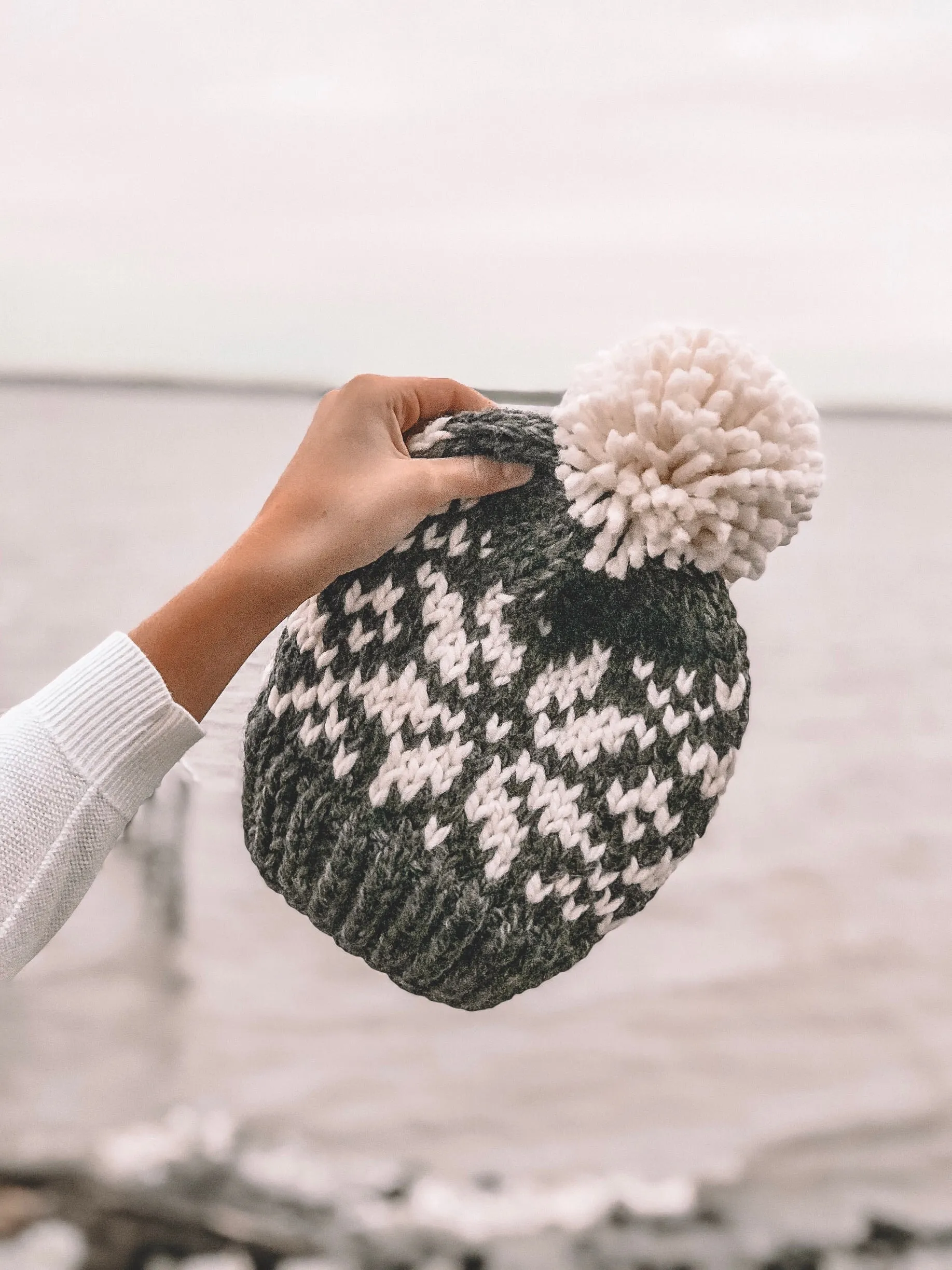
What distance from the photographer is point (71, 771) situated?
17.6 inches

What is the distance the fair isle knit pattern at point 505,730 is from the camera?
470mm

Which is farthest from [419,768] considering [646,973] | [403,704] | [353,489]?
[646,973]

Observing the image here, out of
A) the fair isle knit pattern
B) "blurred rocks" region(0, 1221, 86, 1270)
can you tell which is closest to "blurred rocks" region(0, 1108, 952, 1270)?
"blurred rocks" region(0, 1221, 86, 1270)

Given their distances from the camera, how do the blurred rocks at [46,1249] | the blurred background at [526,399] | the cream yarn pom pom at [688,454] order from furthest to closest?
the blurred rocks at [46,1249] < the blurred background at [526,399] < the cream yarn pom pom at [688,454]


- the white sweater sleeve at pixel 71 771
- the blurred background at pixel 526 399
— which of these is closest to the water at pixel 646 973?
the blurred background at pixel 526 399

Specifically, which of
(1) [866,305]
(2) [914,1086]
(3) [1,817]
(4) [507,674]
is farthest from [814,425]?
(2) [914,1086]

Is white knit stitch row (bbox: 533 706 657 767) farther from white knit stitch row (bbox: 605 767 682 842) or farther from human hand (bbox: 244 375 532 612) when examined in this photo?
human hand (bbox: 244 375 532 612)

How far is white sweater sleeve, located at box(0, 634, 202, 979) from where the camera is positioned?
A: 438 mm

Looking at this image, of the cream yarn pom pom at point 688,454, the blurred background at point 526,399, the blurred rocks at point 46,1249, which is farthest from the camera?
the blurred rocks at point 46,1249

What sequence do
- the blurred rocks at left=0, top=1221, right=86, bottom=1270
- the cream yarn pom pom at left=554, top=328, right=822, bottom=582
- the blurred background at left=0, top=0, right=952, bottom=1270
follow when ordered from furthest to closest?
1. the blurred rocks at left=0, top=1221, right=86, bottom=1270
2. the blurred background at left=0, top=0, right=952, bottom=1270
3. the cream yarn pom pom at left=554, top=328, right=822, bottom=582

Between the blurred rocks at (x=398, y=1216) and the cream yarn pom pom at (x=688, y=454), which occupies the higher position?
the cream yarn pom pom at (x=688, y=454)

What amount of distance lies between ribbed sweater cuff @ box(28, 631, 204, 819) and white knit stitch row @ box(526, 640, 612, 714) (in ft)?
0.56

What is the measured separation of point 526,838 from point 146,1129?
3.06 ft

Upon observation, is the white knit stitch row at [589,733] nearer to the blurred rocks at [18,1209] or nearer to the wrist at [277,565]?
the wrist at [277,565]
